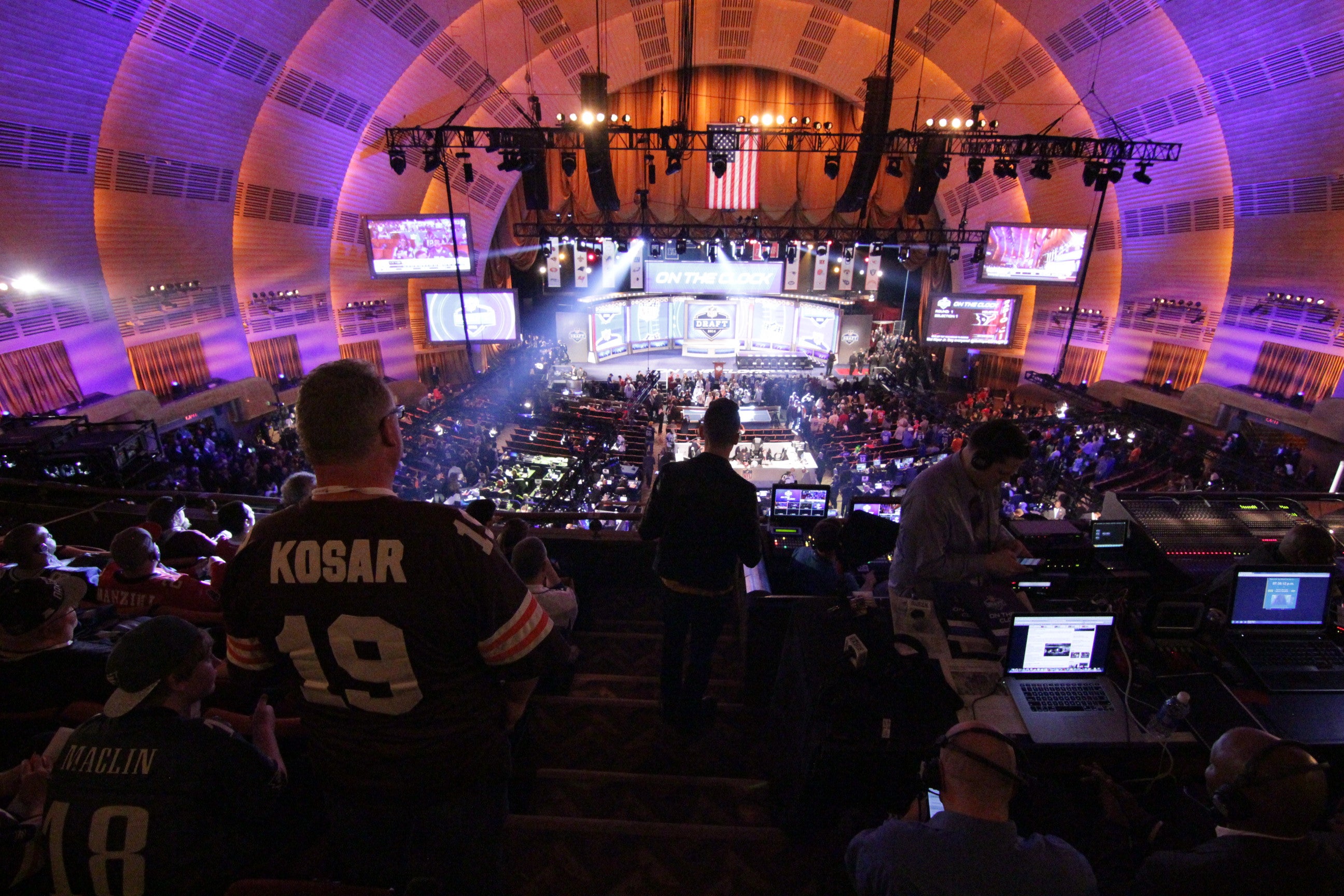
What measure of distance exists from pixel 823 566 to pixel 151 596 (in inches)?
126

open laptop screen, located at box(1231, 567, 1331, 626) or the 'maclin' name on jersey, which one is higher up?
the 'maclin' name on jersey

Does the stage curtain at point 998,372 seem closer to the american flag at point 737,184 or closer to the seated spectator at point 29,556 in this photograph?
the american flag at point 737,184

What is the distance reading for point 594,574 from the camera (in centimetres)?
454

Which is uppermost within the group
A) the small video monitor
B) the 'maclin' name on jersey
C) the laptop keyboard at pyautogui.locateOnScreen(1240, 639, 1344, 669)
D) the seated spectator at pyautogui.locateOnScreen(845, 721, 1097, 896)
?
the 'maclin' name on jersey

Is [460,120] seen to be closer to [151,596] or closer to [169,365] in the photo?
[169,365]

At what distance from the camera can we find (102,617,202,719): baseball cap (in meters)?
1.34

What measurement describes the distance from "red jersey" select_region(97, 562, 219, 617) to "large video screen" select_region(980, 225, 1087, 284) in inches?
595

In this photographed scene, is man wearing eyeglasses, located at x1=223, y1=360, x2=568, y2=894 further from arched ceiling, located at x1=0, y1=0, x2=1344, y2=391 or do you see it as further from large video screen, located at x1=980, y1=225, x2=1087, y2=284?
large video screen, located at x1=980, y1=225, x2=1087, y2=284

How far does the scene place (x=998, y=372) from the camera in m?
18.7

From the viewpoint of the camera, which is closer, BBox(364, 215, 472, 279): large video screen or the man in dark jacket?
the man in dark jacket

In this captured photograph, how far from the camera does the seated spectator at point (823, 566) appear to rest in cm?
342

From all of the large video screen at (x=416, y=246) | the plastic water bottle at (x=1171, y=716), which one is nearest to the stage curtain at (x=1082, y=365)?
the large video screen at (x=416, y=246)

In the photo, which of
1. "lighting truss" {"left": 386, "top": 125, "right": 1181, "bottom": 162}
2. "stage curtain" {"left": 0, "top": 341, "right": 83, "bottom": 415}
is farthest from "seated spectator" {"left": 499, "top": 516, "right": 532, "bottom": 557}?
"stage curtain" {"left": 0, "top": 341, "right": 83, "bottom": 415}

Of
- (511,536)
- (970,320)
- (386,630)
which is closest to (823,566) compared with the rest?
(511,536)
